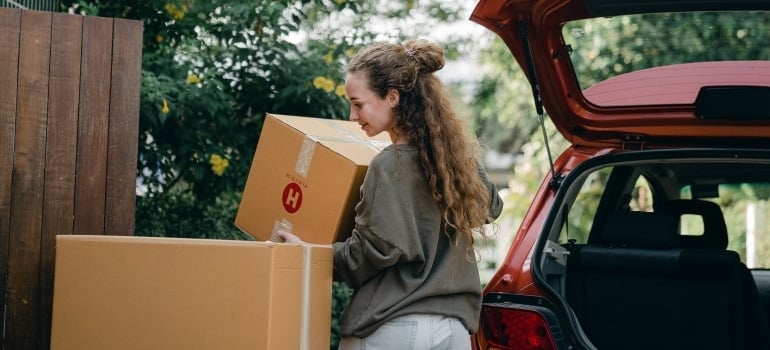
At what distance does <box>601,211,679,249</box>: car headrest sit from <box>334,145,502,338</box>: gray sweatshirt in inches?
37.1

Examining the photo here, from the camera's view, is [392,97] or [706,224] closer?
[392,97]

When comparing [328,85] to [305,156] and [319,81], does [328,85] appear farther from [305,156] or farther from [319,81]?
[305,156]

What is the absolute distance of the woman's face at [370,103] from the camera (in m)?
2.72

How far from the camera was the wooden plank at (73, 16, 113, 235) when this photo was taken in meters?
3.21

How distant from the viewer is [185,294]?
2.47 metres

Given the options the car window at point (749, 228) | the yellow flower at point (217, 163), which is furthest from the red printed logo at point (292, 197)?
the car window at point (749, 228)

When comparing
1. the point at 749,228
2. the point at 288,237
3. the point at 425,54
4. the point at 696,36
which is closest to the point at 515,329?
the point at 288,237

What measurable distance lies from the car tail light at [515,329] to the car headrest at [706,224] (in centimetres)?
109

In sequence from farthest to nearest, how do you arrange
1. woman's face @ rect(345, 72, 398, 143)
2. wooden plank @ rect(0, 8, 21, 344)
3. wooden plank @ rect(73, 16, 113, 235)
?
wooden plank @ rect(73, 16, 113, 235), wooden plank @ rect(0, 8, 21, 344), woman's face @ rect(345, 72, 398, 143)

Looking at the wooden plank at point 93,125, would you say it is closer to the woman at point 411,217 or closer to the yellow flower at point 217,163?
the woman at point 411,217

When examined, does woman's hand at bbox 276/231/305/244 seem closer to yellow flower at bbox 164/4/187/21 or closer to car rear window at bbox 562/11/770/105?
car rear window at bbox 562/11/770/105

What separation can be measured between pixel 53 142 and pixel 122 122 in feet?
0.72

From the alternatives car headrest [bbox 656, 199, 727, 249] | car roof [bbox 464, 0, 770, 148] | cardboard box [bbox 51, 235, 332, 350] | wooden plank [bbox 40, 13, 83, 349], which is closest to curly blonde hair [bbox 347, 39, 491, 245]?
cardboard box [bbox 51, 235, 332, 350]

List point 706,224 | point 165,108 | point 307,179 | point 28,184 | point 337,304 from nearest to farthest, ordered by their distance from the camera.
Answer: point 307,179 < point 28,184 < point 706,224 < point 165,108 < point 337,304
